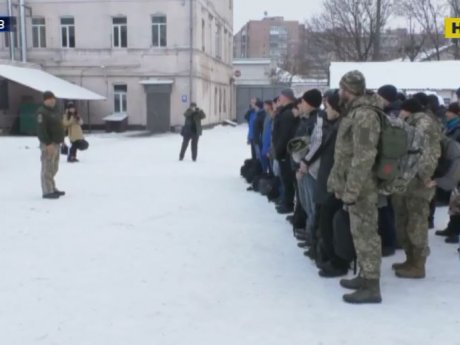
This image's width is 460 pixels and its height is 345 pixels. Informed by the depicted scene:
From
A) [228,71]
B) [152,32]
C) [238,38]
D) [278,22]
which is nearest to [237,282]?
[152,32]

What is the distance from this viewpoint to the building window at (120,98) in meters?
31.7

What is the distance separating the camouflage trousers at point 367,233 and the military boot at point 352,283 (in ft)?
0.82

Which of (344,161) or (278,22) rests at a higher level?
(278,22)

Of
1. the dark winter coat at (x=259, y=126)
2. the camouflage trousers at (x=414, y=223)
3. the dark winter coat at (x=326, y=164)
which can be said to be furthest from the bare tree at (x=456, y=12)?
the dark winter coat at (x=326, y=164)

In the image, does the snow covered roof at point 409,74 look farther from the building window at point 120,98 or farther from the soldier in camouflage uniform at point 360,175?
the soldier in camouflage uniform at point 360,175

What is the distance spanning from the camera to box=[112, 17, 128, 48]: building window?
103ft

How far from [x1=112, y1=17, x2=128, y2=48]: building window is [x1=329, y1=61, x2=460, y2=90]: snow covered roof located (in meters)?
13.8

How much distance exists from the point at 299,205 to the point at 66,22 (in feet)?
92.9

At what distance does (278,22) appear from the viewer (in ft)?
400

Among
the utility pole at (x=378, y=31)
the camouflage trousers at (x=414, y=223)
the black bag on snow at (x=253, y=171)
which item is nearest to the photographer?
the camouflage trousers at (x=414, y=223)

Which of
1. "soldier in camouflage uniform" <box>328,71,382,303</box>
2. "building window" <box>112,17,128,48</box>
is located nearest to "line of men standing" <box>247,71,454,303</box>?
"soldier in camouflage uniform" <box>328,71,382,303</box>

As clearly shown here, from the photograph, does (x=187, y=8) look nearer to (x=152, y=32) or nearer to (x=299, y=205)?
(x=152, y=32)

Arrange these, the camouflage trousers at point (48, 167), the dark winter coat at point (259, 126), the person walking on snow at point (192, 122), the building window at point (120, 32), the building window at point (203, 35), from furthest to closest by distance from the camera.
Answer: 1. the building window at point (203, 35)
2. the building window at point (120, 32)
3. the person walking on snow at point (192, 122)
4. the dark winter coat at point (259, 126)
5. the camouflage trousers at point (48, 167)

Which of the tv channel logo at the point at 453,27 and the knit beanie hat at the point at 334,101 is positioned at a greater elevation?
the tv channel logo at the point at 453,27
